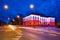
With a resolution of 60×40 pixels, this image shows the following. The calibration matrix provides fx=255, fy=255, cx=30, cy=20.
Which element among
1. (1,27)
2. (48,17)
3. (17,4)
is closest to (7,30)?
(1,27)

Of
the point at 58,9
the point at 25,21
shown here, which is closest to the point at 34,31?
the point at 25,21

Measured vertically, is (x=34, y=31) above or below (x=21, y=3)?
below

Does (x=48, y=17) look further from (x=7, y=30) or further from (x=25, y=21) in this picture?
(x=7, y=30)

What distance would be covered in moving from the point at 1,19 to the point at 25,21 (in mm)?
832

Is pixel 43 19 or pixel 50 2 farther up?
pixel 50 2

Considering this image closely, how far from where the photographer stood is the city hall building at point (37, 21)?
8.74 meters

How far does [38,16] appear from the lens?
29.0 ft

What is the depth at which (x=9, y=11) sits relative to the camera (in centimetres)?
898

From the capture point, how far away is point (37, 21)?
891 cm

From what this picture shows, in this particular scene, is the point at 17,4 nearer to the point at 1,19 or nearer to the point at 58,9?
the point at 1,19

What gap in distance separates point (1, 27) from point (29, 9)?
3.94 ft

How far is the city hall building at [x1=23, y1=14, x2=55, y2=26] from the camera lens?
8742 millimetres

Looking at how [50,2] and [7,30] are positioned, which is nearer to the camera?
[50,2]

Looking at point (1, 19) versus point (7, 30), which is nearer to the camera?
point (1, 19)
